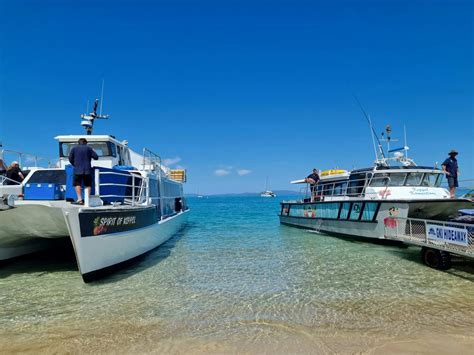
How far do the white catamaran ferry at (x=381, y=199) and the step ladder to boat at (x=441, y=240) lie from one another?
0.87 metres

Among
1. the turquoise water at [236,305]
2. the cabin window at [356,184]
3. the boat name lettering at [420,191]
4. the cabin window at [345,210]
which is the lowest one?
the turquoise water at [236,305]

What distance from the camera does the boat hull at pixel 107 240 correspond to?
7.18m

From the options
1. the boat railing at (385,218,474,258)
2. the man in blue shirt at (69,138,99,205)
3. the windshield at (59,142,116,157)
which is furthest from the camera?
the windshield at (59,142,116,157)

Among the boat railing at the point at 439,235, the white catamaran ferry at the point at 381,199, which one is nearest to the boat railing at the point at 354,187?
the white catamaran ferry at the point at 381,199

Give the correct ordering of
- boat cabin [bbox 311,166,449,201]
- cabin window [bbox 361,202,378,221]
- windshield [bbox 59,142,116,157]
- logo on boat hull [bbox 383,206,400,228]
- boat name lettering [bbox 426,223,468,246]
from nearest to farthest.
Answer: boat name lettering [bbox 426,223,468,246], logo on boat hull [bbox 383,206,400,228], windshield [bbox 59,142,116,157], cabin window [bbox 361,202,378,221], boat cabin [bbox 311,166,449,201]

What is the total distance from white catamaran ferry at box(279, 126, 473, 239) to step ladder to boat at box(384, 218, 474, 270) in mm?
867

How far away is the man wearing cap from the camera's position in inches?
492

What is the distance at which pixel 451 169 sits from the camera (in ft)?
41.4

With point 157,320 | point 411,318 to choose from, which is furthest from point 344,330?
point 157,320

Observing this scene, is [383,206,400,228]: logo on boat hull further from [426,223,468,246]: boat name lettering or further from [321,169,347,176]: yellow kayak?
[321,169,347,176]: yellow kayak

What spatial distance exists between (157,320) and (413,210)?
10.3 m

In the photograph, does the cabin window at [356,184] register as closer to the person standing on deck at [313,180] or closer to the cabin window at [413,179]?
the cabin window at [413,179]

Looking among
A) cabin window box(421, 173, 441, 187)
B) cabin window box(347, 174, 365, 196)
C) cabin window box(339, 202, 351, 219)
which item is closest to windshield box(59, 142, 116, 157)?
cabin window box(339, 202, 351, 219)

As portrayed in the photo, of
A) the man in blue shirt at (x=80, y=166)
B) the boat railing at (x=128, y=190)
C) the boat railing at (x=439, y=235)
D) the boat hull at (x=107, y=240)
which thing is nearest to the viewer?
the boat hull at (x=107, y=240)
